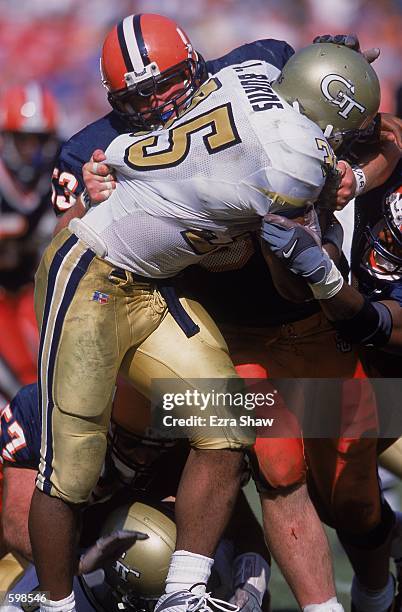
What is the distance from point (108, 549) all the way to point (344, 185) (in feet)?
3.23

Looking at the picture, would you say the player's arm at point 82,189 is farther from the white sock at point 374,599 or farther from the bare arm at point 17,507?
the white sock at point 374,599

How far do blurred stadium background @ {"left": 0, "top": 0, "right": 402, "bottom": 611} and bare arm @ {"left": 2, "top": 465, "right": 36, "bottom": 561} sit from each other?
1849 millimetres

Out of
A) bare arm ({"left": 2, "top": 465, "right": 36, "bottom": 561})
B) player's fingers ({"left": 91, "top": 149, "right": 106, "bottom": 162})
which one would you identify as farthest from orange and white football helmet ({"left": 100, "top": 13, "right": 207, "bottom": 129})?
bare arm ({"left": 2, "top": 465, "right": 36, "bottom": 561})

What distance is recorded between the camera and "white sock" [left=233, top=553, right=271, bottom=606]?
258 centimetres

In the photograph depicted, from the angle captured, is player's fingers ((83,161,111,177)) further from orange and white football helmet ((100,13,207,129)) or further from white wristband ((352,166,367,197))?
white wristband ((352,166,367,197))

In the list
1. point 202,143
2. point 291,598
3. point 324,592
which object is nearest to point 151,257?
point 202,143

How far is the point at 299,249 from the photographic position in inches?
87.3

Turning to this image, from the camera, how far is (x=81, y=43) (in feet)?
13.9

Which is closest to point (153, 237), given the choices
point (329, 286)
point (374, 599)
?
point (329, 286)

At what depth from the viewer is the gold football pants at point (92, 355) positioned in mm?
2312

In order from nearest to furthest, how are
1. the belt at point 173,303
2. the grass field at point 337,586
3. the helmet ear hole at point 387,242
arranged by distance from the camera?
1. the belt at point 173,303
2. the helmet ear hole at point 387,242
3. the grass field at point 337,586

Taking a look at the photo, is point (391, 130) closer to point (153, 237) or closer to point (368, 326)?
point (368, 326)

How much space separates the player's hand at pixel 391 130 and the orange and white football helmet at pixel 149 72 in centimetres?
46

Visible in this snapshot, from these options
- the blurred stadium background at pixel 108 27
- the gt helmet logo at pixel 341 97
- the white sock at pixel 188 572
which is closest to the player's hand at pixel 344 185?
the gt helmet logo at pixel 341 97
